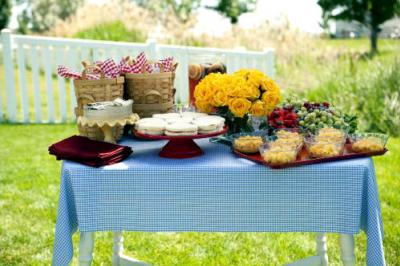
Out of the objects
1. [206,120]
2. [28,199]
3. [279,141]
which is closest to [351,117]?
[279,141]

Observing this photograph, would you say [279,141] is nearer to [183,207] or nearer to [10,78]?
[183,207]

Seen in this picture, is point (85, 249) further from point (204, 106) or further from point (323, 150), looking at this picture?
point (323, 150)

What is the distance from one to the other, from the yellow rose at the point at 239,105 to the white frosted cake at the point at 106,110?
0.43 metres

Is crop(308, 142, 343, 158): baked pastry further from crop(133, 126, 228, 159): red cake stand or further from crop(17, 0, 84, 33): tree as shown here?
crop(17, 0, 84, 33): tree

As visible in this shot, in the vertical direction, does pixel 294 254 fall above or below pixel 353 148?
below

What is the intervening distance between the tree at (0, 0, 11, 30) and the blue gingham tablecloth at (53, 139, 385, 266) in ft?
72.0

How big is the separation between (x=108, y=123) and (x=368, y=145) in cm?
102

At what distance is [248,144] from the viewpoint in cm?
246

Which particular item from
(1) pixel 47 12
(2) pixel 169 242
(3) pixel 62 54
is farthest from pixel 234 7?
(2) pixel 169 242

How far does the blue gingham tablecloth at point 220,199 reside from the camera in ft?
7.60

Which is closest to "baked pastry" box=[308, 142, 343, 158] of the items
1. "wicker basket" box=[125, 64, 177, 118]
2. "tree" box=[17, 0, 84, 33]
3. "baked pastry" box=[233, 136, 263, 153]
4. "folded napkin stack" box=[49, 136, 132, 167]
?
"baked pastry" box=[233, 136, 263, 153]

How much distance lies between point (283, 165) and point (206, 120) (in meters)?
0.37

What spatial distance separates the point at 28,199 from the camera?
491cm

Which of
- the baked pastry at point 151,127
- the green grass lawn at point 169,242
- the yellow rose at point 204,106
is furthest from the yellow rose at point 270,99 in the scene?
the green grass lawn at point 169,242
